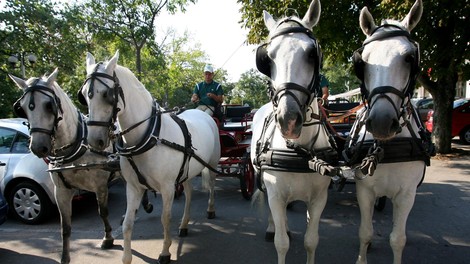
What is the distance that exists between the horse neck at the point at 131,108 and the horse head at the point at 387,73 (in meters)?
2.11

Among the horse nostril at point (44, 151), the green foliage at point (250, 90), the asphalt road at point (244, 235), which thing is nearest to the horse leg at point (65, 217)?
the asphalt road at point (244, 235)

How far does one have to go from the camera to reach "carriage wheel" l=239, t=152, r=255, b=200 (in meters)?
5.70

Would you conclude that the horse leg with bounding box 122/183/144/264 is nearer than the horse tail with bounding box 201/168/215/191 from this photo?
Yes

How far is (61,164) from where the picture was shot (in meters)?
3.56

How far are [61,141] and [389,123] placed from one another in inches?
133

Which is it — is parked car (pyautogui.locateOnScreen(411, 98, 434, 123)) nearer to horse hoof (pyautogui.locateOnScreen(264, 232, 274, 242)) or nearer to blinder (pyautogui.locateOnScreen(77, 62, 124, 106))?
horse hoof (pyautogui.locateOnScreen(264, 232, 274, 242))

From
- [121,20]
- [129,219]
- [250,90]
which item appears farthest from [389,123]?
[250,90]

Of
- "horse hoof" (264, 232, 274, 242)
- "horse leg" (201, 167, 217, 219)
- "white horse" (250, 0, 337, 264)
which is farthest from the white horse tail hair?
"white horse" (250, 0, 337, 264)

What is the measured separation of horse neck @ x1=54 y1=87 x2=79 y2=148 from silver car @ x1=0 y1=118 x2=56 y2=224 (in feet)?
5.53

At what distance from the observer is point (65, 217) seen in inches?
145

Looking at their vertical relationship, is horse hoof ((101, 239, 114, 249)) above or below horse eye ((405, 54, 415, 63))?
below

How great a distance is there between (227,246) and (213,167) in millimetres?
1299

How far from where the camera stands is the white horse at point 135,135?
2768 millimetres

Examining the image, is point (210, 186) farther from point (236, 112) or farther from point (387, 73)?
point (387, 73)
